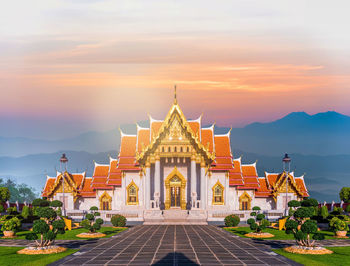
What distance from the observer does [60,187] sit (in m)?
65.9

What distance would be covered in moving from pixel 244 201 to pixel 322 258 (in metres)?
33.6

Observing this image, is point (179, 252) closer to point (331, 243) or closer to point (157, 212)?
point (331, 243)

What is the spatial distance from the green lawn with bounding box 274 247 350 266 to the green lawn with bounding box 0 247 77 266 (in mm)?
14062

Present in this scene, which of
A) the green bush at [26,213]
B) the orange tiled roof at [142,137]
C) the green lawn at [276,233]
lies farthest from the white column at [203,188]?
the green bush at [26,213]

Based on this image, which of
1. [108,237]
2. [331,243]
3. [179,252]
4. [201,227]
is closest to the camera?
[179,252]

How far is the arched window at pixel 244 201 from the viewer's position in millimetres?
65438

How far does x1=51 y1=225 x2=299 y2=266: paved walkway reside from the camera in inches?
1192

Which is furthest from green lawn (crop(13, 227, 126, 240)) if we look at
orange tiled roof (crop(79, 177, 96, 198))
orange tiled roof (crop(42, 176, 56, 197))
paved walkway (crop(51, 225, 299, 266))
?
orange tiled roof (crop(42, 176, 56, 197))

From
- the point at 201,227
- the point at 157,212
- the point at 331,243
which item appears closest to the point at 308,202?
the point at 331,243

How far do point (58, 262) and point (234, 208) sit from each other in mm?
37681

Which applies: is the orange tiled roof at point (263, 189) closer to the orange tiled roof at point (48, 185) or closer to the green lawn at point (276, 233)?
the green lawn at point (276, 233)

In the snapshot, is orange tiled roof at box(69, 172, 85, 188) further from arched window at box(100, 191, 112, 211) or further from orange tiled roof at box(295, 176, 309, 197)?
orange tiled roof at box(295, 176, 309, 197)

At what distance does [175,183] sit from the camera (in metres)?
64.3

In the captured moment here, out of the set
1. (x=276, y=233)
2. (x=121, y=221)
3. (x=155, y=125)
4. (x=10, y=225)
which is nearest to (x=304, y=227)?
(x=276, y=233)
